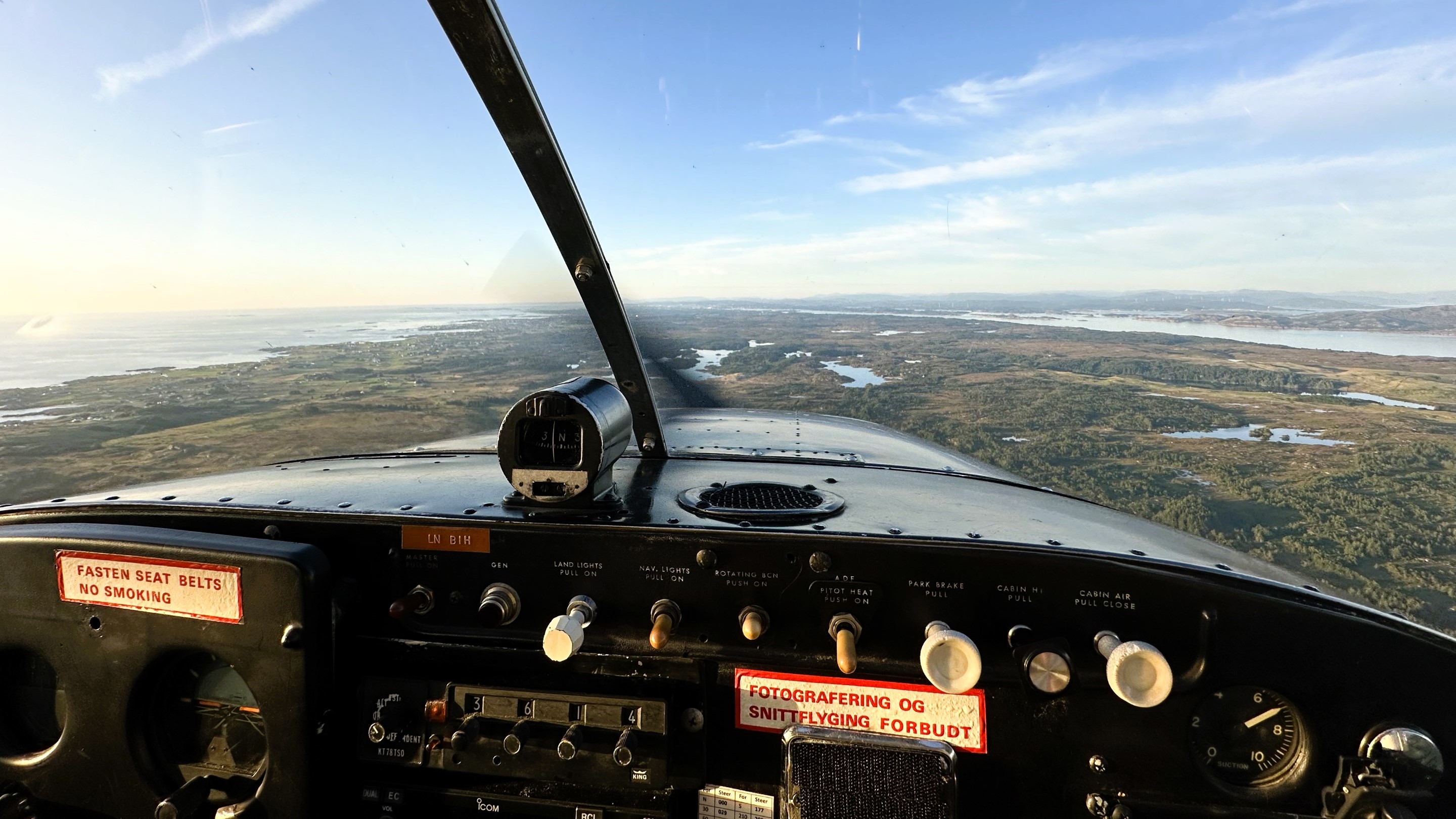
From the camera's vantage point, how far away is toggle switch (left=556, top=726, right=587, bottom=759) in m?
1.56

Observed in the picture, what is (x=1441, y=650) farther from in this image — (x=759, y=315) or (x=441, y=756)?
(x=759, y=315)

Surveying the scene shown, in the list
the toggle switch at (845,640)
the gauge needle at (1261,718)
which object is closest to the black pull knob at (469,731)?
the toggle switch at (845,640)

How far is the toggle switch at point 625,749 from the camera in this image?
1567 mm

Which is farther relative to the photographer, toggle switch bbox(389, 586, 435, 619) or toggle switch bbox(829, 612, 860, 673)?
toggle switch bbox(389, 586, 435, 619)

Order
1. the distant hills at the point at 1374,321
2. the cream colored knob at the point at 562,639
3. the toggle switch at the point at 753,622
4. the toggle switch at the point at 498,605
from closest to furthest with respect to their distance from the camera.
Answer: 1. the cream colored knob at the point at 562,639
2. the toggle switch at the point at 753,622
3. the toggle switch at the point at 498,605
4. the distant hills at the point at 1374,321

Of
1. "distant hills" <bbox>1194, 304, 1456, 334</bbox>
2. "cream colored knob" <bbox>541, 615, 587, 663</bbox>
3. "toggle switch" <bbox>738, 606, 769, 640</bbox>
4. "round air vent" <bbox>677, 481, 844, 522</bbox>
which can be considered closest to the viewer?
"cream colored knob" <bbox>541, 615, 587, 663</bbox>

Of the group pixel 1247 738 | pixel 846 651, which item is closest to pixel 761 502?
pixel 846 651

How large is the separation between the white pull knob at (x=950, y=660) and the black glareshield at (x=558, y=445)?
0.89 m

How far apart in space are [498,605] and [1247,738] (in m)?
1.79

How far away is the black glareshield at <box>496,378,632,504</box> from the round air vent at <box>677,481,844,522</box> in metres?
0.28

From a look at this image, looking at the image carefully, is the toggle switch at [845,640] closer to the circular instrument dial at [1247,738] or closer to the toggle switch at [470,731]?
the circular instrument dial at [1247,738]

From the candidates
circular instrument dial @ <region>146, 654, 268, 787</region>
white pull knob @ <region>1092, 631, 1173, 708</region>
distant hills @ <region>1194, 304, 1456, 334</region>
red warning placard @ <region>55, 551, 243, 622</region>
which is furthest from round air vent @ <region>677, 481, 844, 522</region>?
distant hills @ <region>1194, 304, 1456, 334</region>

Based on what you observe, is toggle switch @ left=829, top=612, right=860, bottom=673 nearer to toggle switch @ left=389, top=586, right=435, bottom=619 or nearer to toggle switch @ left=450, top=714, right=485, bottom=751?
toggle switch @ left=450, top=714, right=485, bottom=751

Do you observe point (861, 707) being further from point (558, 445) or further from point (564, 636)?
point (558, 445)
